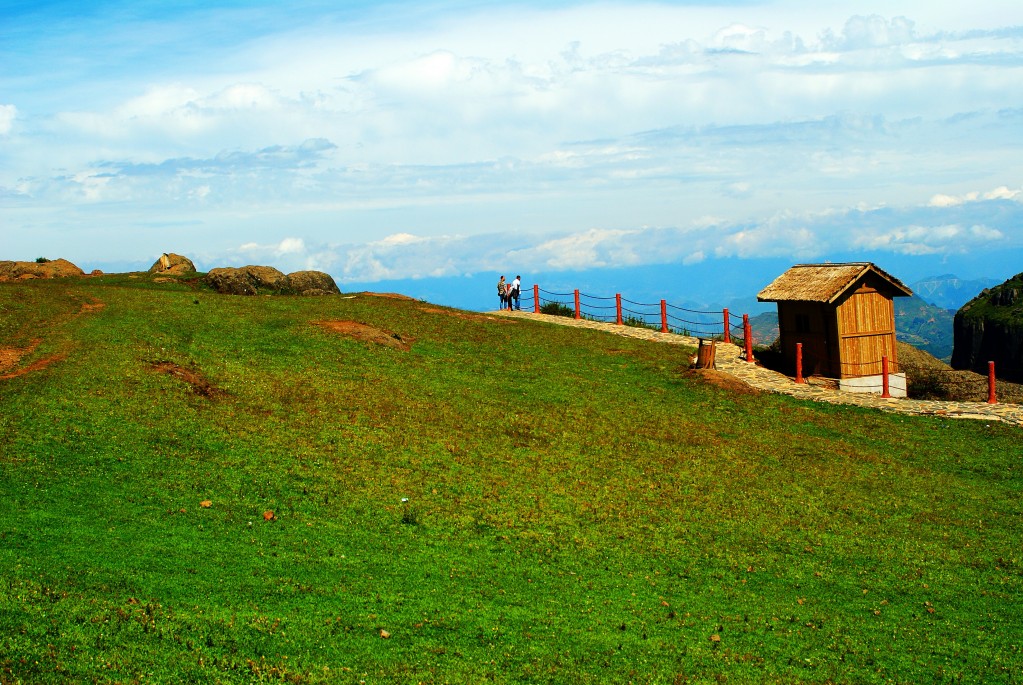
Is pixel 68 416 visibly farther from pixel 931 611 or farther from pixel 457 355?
pixel 931 611

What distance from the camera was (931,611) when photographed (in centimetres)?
1571

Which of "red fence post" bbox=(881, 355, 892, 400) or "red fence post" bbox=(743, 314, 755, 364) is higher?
"red fence post" bbox=(743, 314, 755, 364)

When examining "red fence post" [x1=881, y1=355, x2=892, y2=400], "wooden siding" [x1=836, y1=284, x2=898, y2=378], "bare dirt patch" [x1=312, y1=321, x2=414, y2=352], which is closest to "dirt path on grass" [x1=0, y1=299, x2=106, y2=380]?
"bare dirt patch" [x1=312, y1=321, x2=414, y2=352]

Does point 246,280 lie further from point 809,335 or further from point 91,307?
point 809,335

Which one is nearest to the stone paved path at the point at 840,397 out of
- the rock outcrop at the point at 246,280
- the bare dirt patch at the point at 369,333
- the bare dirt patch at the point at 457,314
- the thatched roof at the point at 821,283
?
the thatched roof at the point at 821,283

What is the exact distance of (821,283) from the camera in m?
37.4

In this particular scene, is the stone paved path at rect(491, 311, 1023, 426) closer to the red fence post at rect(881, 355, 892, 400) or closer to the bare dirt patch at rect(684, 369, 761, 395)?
the red fence post at rect(881, 355, 892, 400)

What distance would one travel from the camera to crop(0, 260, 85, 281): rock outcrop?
41969 millimetres

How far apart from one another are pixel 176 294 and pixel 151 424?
658 inches

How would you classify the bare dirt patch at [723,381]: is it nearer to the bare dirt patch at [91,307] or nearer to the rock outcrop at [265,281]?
the rock outcrop at [265,281]

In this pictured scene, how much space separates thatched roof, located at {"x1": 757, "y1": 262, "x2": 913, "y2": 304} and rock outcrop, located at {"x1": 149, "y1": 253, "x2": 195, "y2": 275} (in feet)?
101

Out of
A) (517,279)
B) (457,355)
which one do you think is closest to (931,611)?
(457,355)

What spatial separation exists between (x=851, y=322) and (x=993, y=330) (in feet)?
149

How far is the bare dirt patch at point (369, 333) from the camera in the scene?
33200mm
